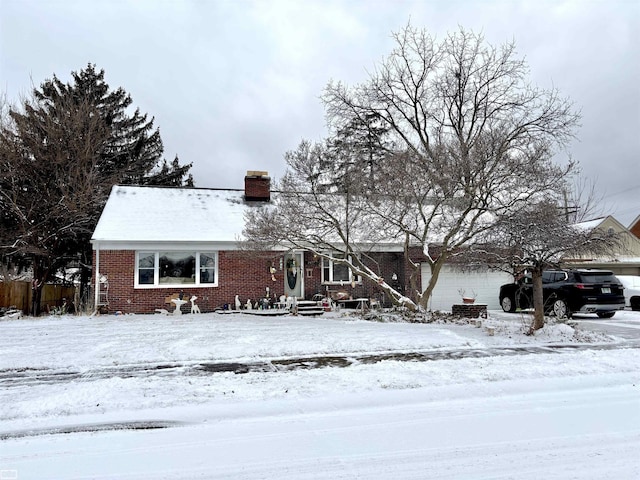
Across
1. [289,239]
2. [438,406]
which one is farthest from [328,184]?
[438,406]

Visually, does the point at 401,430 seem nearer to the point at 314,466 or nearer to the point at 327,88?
the point at 314,466

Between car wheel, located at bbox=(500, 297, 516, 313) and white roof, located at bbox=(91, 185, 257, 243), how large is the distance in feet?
34.4

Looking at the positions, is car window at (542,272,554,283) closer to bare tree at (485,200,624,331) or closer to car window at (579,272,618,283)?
car window at (579,272,618,283)

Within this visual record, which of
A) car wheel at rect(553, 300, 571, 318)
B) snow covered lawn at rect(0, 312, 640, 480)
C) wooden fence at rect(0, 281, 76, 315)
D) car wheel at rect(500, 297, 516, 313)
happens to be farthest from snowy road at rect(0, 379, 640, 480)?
wooden fence at rect(0, 281, 76, 315)

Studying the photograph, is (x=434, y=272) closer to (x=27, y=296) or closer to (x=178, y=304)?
(x=178, y=304)

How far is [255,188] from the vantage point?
1989 cm

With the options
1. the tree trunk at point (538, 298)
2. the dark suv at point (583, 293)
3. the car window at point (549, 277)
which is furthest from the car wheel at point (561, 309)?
the tree trunk at point (538, 298)

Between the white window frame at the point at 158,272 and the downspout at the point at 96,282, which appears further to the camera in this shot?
the white window frame at the point at 158,272

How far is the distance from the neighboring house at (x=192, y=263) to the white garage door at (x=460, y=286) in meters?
1.49

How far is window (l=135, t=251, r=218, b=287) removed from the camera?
16.2 meters

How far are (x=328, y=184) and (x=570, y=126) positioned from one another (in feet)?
34.5

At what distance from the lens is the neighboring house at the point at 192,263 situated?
1572cm

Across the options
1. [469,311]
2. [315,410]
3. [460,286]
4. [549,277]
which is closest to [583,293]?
[549,277]

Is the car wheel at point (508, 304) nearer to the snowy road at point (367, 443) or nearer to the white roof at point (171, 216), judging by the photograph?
the white roof at point (171, 216)
